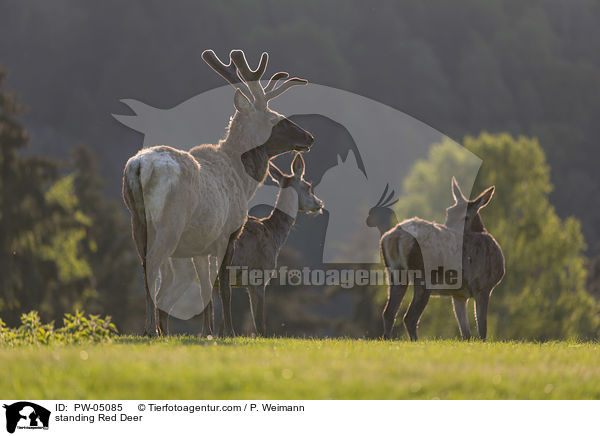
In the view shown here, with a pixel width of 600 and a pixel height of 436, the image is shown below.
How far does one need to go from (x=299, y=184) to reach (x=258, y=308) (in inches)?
114

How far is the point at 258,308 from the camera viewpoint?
12.0 meters

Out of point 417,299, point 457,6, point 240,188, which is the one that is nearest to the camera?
point 240,188

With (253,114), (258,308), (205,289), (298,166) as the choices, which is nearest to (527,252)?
(298,166)

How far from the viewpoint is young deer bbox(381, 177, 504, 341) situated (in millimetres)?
11969

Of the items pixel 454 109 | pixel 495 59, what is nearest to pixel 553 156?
pixel 454 109

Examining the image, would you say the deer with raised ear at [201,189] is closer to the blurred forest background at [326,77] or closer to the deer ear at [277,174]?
the deer ear at [277,174]

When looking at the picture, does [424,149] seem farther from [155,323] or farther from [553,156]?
[155,323]

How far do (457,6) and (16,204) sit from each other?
8870cm

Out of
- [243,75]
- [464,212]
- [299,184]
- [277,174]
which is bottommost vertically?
[464,212]

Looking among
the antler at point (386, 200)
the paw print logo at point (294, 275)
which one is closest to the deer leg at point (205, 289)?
the paw print logo at point (294, 275)

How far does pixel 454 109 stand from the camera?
83000 mm

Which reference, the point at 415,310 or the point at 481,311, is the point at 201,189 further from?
the point at 481,311

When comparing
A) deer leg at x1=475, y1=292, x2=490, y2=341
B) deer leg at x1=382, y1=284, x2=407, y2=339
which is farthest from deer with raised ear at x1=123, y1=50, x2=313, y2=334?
deer leg at x1=475, y1=292, x2=490, y2=341

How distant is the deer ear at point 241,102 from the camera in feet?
34.6
